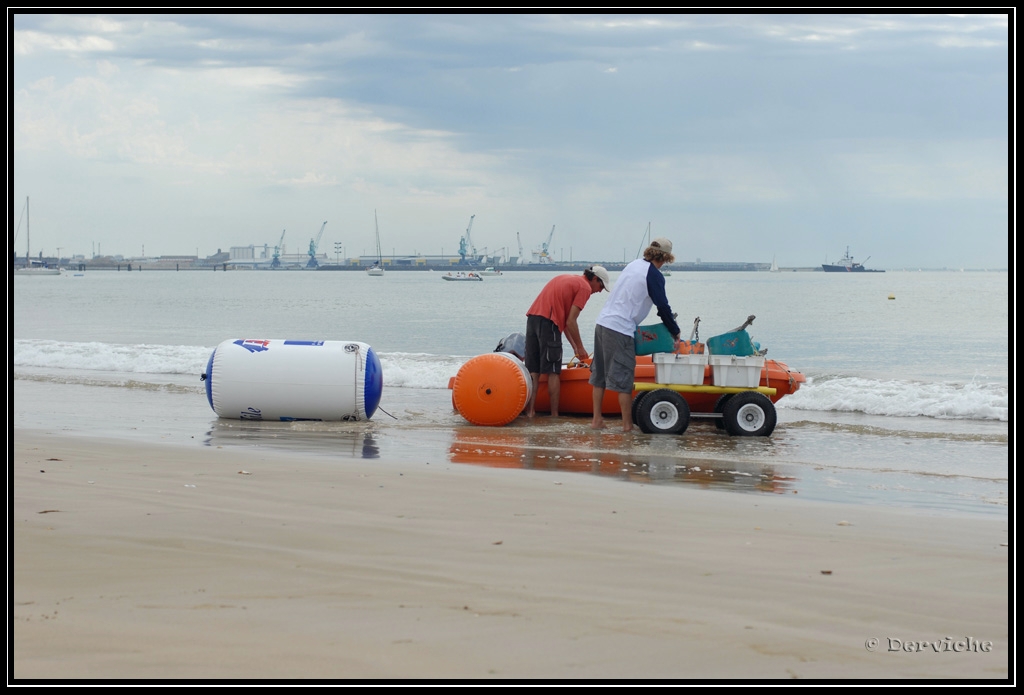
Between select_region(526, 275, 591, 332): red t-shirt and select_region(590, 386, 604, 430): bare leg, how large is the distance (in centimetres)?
87

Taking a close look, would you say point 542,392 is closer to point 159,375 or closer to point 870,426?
point 870,426

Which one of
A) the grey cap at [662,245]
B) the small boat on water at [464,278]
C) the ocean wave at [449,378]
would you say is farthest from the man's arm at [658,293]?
the small boat on water at [464,278]

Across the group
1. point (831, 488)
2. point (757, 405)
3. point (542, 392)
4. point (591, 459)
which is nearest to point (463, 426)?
point (542, 392)

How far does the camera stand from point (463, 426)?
32.8 feet

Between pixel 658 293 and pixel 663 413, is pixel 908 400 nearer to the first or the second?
pixel 663 413

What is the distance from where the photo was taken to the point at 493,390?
383 inches

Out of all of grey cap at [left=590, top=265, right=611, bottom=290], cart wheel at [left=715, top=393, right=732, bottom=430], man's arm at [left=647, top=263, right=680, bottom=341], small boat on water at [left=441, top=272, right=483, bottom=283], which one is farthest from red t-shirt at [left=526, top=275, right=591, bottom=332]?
small boat on water at [left=441, top=272, right=483, bottom=283]

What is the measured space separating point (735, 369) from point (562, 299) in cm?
202

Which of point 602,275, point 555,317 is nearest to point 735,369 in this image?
point 602,275

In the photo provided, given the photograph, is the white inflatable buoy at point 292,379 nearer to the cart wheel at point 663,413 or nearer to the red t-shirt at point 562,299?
the red t-shirt at point 562,299

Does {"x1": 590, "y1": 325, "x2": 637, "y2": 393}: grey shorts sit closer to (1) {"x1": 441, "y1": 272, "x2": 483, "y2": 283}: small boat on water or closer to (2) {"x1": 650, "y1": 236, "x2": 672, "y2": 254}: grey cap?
(2) {"x1": 650, "y1": 236, "x2": 672, "y2": 254}: grey cap

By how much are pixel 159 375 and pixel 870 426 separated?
1158cm

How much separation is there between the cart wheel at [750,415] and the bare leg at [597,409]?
1315 mm

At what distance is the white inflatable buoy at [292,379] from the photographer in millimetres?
9609
